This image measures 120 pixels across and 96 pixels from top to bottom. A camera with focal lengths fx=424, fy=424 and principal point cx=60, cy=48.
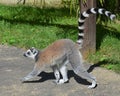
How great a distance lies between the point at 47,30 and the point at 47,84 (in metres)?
3.36

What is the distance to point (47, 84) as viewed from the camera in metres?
6.70

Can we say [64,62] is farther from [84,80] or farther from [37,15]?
[37,15]

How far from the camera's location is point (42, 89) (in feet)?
21.2

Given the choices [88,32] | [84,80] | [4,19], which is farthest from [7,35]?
[84,80]

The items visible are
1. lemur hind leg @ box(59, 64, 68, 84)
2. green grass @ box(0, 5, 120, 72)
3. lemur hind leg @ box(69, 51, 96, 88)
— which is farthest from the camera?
green grass @ box(0, 5, 120, 72)

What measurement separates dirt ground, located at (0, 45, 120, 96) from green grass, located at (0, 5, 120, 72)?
0.51 meters

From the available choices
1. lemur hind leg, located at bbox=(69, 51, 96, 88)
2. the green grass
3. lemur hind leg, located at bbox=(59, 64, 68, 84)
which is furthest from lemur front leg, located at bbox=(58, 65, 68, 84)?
the green grass

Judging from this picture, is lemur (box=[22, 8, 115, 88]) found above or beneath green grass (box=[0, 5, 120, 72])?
above

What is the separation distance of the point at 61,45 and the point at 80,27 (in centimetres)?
47

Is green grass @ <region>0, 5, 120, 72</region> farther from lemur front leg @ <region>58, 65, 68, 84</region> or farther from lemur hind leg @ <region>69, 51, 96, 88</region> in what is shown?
lemur hind leg @ <region>69, 51, 96, 88</region>

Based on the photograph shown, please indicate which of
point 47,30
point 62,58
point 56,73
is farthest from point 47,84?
point 47,30

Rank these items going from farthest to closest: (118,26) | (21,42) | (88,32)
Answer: (118,26)
(21,42)
(88,32)

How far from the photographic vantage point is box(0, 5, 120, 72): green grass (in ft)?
27.2

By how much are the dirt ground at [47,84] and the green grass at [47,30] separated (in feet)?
1.68
